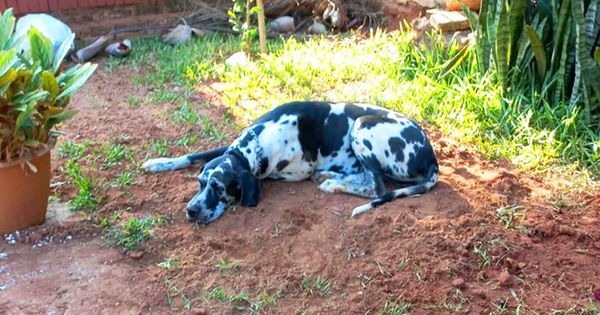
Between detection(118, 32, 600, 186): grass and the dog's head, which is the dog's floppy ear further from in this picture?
detection(118, 32, 600, 186): grass

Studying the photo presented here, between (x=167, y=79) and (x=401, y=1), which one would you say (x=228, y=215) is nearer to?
(x=167, y=79)

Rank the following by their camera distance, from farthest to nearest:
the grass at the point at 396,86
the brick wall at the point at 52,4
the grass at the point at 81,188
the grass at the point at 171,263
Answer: the brick wall at the point at 52,4 < the grass at the point at 396,86 < the grass at the point at 81,188 < the grass at the point at 171,263

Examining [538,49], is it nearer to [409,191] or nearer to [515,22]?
[515,22]

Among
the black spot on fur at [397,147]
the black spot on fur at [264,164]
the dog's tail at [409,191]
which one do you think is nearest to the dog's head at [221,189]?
the black spot on fur at [264,164]

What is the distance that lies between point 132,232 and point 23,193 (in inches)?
26.3

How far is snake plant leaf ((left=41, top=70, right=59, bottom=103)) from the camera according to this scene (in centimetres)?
357

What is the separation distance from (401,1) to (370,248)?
4.48 metres

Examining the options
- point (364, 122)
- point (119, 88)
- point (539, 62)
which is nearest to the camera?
point (364, 122)

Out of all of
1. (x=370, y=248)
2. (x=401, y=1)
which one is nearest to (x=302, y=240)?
(x=370, y=248)

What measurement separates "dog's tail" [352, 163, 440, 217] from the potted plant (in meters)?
1.82

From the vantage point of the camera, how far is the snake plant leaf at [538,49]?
510 cm

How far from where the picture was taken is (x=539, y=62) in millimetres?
5383

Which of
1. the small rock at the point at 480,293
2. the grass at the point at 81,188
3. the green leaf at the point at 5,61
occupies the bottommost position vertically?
the grass at the point at 81,188

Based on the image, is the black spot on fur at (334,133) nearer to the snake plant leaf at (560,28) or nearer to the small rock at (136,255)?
the small rock at (136,255)
